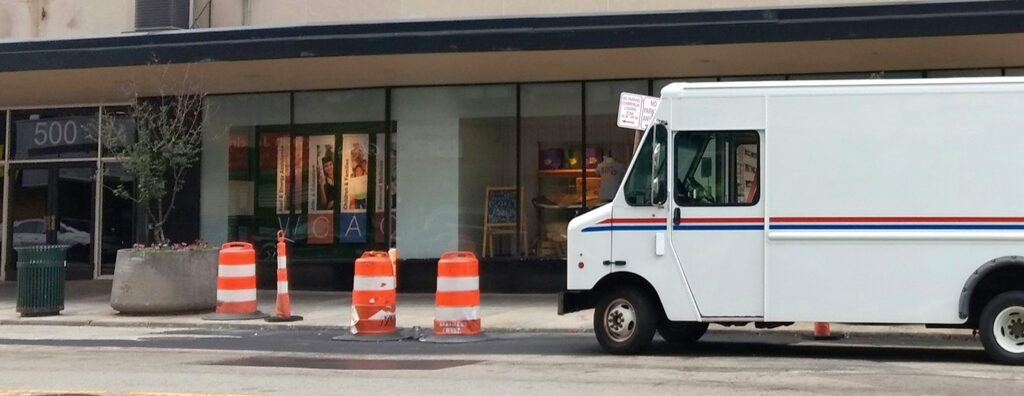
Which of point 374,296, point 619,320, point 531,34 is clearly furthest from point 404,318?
point 619,320

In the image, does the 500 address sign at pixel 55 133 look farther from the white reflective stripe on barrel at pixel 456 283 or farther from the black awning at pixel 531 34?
the white reflective stripe on barrel at pixel 456 283

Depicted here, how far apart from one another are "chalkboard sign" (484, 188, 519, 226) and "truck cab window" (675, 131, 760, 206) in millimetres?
8921

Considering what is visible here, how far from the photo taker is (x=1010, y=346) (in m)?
10.4

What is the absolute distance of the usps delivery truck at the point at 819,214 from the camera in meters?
10.6

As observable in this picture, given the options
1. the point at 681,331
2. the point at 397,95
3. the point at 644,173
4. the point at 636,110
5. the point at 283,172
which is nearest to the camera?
the point at 644,173

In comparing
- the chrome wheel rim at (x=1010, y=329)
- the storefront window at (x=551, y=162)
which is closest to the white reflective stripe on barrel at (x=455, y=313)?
the chrome wheel rim at (x=1010, y=329)

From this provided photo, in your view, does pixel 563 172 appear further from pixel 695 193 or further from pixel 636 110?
pixel 695 193

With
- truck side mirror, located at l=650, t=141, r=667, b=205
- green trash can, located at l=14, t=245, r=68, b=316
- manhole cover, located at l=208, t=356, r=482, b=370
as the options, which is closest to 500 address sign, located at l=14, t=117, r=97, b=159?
green trash can, located at l=14, t=245, r=68, b=316

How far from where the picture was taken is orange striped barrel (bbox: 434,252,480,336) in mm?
12703

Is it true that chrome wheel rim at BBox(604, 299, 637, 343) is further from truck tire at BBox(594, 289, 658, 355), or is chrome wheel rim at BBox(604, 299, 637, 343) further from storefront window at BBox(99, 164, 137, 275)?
storefront window at BBox(99, 164, 137, 275)

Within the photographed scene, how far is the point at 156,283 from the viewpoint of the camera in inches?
651

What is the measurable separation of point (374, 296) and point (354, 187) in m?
7.69

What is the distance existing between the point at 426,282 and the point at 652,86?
5191mm

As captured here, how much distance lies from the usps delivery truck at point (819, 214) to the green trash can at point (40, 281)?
29.4 feet
